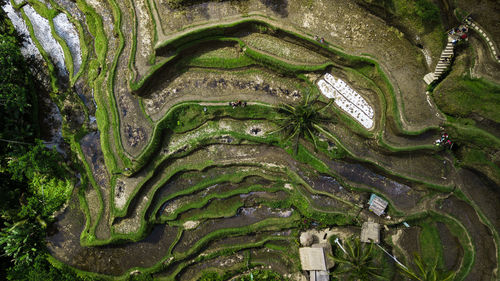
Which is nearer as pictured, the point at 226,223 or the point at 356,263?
the point at 356,263

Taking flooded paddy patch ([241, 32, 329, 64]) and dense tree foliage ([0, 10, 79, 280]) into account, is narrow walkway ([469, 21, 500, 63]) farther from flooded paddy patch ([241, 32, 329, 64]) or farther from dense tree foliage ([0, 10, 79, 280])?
dense tree foliage ([0, 10, 79, 280])

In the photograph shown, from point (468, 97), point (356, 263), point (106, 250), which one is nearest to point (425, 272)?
point (356, 263)

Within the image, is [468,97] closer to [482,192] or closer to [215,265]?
[482,192]

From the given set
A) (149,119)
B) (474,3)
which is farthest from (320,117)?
(149,119)

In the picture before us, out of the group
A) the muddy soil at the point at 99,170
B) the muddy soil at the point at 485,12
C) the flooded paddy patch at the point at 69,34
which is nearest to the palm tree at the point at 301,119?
the muddy soil at the point at 485,12

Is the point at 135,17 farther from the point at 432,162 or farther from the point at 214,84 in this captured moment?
the point at 432,162

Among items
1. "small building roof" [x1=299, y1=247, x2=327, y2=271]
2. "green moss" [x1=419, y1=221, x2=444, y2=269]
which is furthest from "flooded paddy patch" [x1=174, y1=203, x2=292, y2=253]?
"green moss" [x1=419, y1=221, x2=444, y2=269]

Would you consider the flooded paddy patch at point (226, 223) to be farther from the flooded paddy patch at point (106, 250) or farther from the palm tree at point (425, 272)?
the palm tree at point (425, 272)
